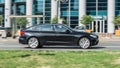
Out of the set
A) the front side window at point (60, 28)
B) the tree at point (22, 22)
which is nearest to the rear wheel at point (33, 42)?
the front side window at point (60, 28)

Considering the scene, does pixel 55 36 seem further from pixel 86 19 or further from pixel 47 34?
pixel 86 19

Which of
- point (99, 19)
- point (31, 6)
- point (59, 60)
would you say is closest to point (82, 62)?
point (59, 60)

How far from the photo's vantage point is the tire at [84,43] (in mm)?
20991

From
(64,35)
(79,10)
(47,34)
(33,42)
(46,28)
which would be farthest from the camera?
(79,10)

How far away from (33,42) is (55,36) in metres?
1.31

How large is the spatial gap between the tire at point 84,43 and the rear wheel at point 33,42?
7.88 ft

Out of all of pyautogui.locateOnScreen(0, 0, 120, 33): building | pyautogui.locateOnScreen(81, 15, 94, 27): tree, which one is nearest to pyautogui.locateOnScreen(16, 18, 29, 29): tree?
pyautogui.locateOnScreen(0, 0, 120, 33): building

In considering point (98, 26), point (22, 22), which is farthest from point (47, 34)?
point (98, 26)

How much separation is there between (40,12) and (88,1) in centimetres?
1054

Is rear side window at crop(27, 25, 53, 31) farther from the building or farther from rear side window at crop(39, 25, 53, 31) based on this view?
the building

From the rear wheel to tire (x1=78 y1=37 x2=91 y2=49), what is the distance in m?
2.40

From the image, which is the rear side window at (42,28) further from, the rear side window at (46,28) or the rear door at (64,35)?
the rear door at (64,35)

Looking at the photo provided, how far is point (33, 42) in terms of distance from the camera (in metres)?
21.4

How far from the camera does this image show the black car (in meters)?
21.1
